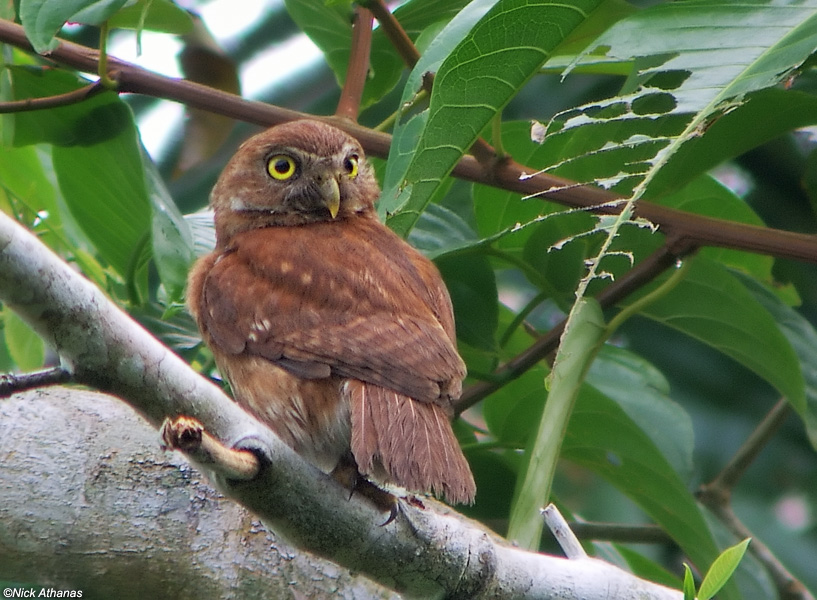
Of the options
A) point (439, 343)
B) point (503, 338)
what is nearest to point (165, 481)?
point (439, 343)

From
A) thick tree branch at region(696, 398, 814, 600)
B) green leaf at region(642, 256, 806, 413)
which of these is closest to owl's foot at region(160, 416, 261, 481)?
green leaf at region(642, 256, 806, 413)

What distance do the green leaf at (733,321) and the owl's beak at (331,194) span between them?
921 millimetres

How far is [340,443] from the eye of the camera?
6.61ft

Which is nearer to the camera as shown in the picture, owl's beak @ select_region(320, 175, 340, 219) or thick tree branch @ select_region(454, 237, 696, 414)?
thick tree branch @ select_region(454, 237, 696, 414)

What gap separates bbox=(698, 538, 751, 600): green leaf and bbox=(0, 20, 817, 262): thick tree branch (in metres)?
0.94

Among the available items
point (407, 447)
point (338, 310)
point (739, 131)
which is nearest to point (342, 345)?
point (338, 310)

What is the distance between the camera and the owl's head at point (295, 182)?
9.20ft

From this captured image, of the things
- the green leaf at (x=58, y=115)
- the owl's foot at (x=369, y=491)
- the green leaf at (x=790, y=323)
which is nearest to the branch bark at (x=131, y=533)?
the owl's foot at (x=369, y=491)

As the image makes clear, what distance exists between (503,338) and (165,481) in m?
1.01

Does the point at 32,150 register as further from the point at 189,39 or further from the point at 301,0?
the point at 301,0

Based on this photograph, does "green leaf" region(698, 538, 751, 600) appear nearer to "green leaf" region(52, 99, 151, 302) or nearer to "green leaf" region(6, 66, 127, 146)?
"green leaf" region(52, 99, 151, 302)

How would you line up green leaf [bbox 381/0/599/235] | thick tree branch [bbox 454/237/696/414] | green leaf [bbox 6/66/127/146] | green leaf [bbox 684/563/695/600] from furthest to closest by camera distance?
green leaf [bbox 6/66/127/146]
thick tree branch [bbox 454/237/696/414]
green leaf [bbox 381/0/599/235]
green leaf [bbox 684/563/695/600]

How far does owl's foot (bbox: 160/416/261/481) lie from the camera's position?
122 centimetres

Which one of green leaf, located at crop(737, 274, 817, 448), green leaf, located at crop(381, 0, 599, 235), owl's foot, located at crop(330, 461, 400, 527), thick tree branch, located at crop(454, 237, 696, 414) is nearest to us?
owl's foot, located at crop(330, 461, 400, 527)
